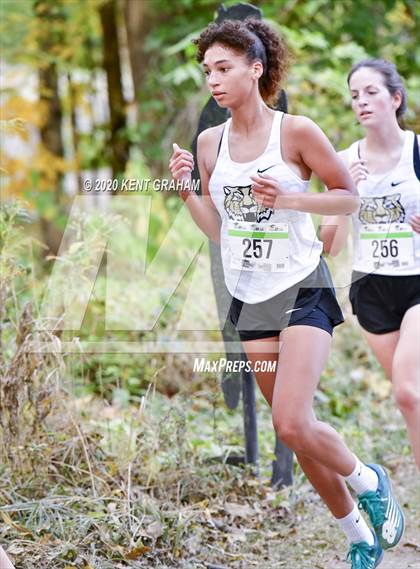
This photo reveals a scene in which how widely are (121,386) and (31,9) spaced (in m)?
7.04

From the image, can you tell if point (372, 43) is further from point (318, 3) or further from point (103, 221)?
point (103, 221)

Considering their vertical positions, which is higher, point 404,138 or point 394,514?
point 404,138

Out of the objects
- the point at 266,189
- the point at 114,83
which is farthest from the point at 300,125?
the point at 114,83

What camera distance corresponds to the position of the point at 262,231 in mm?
3654

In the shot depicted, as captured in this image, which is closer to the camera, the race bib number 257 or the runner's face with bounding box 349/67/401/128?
the race bib number 257

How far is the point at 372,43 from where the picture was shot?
10.4 meters

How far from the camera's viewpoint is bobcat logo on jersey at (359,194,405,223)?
13.9 feet

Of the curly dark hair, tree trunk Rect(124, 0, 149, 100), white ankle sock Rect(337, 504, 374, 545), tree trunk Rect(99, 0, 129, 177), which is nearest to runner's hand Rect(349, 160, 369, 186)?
the curly dark hair

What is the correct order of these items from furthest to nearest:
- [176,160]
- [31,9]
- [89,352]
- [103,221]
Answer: [31,9]
[89,352]
[103,221]
[176,160]

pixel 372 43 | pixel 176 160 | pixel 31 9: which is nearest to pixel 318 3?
pixel 372 43

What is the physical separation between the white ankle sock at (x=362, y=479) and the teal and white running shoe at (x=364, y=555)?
21 centimetres

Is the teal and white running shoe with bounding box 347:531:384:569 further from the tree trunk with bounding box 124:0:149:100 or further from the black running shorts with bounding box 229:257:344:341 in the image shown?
the tree trunk with bounding box 124:0:149:100

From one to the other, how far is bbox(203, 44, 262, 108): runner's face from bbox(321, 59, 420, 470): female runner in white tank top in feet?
2.69

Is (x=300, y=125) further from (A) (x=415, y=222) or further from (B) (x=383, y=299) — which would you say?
(B) (x=383, y=299)
